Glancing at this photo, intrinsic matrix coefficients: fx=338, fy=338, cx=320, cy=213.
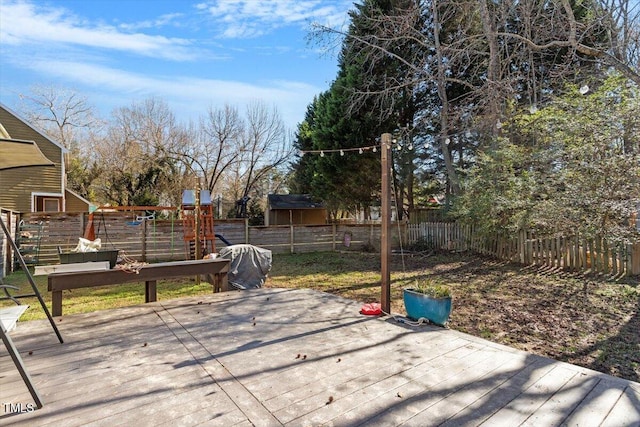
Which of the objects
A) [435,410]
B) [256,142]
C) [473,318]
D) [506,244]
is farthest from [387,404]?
[256,142]

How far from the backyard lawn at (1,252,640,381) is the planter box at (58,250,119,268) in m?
0.82

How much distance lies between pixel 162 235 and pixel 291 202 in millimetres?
11011

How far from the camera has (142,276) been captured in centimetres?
425

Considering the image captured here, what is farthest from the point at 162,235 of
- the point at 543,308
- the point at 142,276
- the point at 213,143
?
the point at 213,143

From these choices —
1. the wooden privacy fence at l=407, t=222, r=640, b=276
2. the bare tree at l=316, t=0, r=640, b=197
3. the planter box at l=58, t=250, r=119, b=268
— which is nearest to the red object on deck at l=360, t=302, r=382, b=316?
the planter box at l=58, t=250, r=119, b=268

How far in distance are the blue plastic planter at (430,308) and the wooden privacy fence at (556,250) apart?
16.3 feet

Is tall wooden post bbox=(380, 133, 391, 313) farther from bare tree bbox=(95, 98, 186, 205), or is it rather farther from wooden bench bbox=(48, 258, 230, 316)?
bare tree bbox=(95, 98, 186, 205)

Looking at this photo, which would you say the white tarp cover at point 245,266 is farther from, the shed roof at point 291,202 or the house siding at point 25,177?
the shed roof at point 291,202

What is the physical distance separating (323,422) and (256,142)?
18.7 metres

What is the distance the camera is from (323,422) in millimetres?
1826

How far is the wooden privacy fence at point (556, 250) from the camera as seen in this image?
628cm

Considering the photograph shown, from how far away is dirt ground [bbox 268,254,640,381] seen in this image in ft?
10.7

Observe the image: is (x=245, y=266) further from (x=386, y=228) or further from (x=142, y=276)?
(x=386, y=228)
